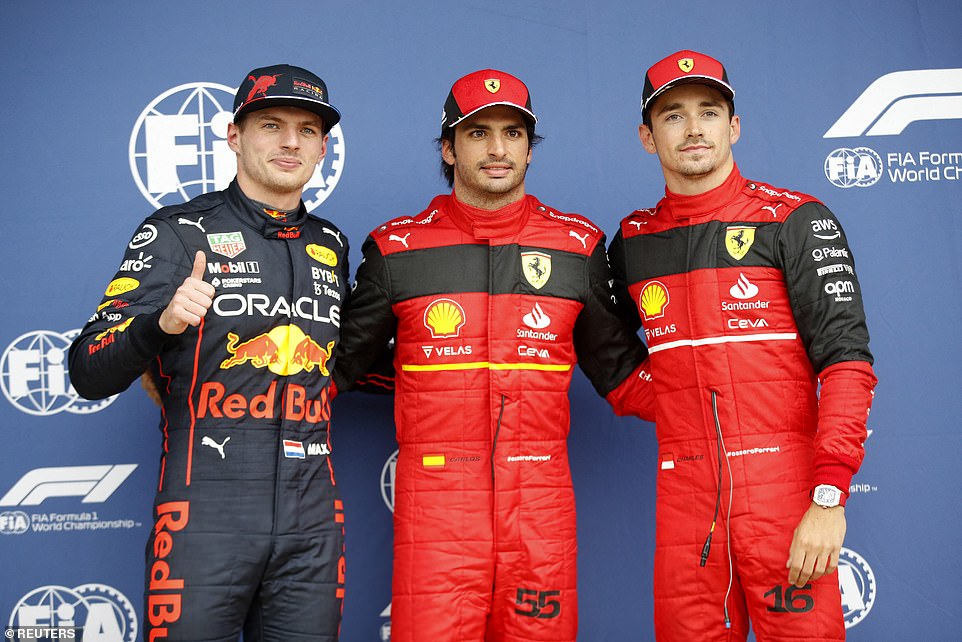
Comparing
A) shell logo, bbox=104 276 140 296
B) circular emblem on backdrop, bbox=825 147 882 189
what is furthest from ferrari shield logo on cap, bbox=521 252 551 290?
circular emblem on backdrop, bbox=825 147 882 189

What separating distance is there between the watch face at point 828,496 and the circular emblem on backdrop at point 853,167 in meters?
1.34

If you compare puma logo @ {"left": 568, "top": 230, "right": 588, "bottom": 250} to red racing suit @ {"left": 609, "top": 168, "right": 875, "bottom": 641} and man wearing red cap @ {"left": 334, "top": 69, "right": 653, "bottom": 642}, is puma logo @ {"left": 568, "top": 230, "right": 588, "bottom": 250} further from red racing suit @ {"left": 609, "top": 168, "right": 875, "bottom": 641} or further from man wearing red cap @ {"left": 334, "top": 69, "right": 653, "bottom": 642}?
red racing suit @ {"left": 609, "top": 168, "right": 875, "bottom": 641}

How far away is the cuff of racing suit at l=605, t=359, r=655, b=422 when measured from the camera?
2.16 metres

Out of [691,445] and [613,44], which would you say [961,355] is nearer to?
[691,445]

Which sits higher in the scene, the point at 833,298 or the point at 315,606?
the point at 833,298

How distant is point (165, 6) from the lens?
2730 millimetres

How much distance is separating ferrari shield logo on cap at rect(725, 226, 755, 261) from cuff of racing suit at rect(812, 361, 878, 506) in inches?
13.4

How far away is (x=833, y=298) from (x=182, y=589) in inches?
58.5

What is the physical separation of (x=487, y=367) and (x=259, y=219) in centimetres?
64

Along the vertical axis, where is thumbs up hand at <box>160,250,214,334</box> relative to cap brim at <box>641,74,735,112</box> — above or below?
below

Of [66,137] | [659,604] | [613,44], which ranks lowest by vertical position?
[659,604]

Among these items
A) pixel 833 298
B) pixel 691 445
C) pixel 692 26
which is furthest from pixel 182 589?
pixel 692 26

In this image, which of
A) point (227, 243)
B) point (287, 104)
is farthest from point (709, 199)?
point (227, 243)
